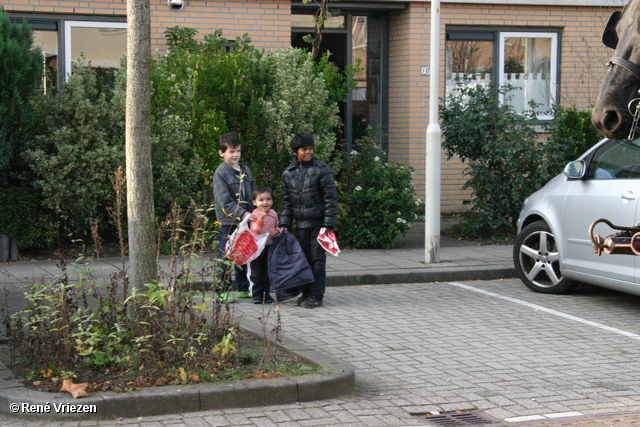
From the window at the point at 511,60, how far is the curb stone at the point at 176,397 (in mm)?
11132

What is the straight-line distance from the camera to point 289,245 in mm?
8797

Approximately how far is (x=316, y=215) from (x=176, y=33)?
6.28 metres

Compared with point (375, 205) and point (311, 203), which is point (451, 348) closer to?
point (311, 203)

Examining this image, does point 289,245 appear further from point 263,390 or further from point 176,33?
point 176,33

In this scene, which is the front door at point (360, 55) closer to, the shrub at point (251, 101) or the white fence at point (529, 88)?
the white fence at point (529, 88)

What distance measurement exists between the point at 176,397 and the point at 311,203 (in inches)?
150

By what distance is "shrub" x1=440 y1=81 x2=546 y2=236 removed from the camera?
12992mm

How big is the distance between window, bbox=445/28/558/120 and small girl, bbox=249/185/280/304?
26.3 feet

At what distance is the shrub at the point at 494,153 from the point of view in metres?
13.0

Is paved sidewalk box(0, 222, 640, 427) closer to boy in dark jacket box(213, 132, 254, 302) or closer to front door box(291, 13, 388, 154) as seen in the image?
boy in dark jacket box(213, 132, 254, 302)

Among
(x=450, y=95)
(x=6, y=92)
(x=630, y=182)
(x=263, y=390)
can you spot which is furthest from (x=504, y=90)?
(x=263, y=390)

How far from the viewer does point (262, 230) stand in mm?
8828

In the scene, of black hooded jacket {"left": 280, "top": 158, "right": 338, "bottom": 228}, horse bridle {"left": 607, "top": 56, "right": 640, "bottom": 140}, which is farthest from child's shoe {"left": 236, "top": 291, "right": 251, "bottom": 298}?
horse bridle {"left": 607, "top": 56, "right": 640, "bottom": 140}

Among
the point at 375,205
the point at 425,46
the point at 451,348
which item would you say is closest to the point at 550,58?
the point at 425,46
